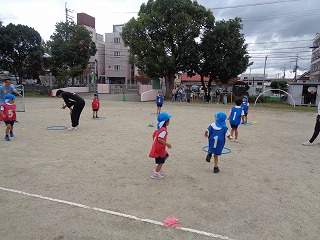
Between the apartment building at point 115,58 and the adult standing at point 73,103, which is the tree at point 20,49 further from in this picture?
the adult standing at point 73,103

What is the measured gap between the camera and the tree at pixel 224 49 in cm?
2805

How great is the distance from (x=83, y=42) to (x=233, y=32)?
22.6 metres

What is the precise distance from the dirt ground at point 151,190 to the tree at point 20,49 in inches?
1164

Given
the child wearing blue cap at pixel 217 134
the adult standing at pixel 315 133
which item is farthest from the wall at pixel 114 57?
the child wearing blue cap at pixel 217 134

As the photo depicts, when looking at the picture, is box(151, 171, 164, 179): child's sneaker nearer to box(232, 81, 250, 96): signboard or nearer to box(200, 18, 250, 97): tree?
box(200, 18, 250, 97): tree

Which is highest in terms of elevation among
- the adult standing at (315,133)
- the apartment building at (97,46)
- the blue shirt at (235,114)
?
the apartment building at (97,46)

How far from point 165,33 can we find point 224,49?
23.5 ft

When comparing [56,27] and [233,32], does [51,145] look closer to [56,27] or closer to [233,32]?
[233,32]

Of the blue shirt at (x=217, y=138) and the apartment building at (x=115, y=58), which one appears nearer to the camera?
the blue shirt at (x=217, y=138)

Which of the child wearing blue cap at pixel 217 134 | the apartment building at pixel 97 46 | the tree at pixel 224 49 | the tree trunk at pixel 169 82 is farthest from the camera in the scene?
the apartment building at pixel 97 46

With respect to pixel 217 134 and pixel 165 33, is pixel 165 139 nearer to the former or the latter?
pixel 217 134

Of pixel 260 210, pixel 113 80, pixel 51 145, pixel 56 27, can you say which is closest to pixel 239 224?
pixel 260 210

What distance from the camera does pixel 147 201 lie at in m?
4.28

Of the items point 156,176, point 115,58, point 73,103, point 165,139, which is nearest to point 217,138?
point 165,139
